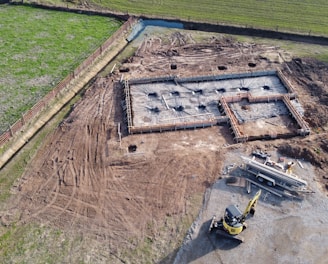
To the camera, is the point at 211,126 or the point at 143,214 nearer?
the point at 143,214

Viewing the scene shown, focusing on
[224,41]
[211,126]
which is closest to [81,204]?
[211,126]

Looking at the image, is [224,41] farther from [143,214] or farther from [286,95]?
[143,214]

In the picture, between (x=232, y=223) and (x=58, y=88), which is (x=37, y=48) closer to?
(x=58, y=88)

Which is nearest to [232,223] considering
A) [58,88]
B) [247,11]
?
[58,88]

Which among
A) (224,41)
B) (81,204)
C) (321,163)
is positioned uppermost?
(224,41)

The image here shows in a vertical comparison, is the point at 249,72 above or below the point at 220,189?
above

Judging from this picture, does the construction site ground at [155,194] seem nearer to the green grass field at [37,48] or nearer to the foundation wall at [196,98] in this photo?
the foundation wall at [196,98]

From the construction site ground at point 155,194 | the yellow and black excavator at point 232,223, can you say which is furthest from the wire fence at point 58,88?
the yellow and black excavator at point 232,223
